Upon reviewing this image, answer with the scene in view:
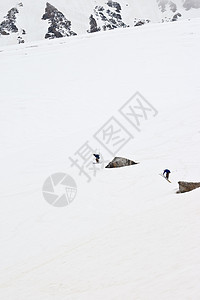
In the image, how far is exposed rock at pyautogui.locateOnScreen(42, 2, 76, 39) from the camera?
83.2 meters

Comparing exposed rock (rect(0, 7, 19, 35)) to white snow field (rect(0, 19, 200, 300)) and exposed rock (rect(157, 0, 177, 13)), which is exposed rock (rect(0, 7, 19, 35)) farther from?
white snow field (rect(0, 19, 200, 300))

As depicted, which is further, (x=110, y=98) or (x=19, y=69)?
(x=19, y=69)

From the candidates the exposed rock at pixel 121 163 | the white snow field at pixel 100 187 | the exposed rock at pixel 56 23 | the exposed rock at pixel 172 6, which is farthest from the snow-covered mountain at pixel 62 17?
the exposed rock at pixel 121 163

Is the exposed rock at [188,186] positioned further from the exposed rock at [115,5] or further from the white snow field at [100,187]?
the exposed rock at [115,5]

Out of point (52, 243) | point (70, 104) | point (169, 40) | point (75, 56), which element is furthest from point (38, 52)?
point (52, 243)

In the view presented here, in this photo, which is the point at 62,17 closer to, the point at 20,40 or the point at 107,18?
the point at 107,18

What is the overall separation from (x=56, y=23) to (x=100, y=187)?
81.4 m

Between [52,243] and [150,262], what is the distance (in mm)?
3719

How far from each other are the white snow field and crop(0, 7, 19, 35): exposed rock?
5720cm

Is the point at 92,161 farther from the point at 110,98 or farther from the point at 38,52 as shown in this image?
the point at 38,52

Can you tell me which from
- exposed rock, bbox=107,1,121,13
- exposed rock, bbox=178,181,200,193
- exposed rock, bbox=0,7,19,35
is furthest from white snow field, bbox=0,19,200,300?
exposed rock, bbox=107,1,121,13

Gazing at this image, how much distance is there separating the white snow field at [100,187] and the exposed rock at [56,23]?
188 feet

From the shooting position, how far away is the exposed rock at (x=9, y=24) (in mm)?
81438

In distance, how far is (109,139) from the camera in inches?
639
